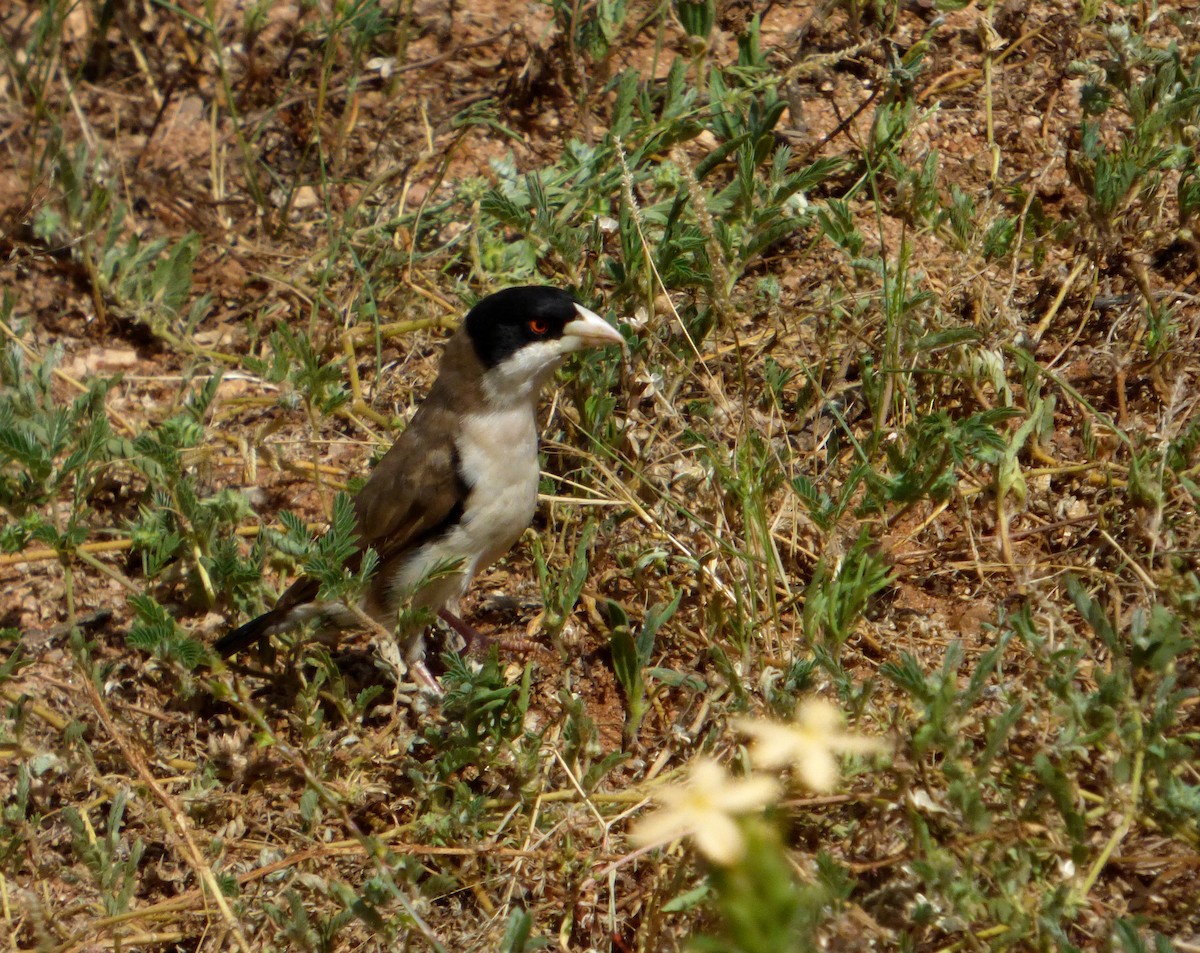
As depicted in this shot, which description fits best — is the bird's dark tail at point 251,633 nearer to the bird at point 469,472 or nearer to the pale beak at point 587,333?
the bird at point 469,472

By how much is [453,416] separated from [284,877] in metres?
1.71

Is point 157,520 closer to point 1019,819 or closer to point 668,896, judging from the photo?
point 668,896

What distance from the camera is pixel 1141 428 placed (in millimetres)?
4520

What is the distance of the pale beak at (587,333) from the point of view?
4.64 metres

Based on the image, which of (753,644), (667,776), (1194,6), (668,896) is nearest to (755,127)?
(1194,6)

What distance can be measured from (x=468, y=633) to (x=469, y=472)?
632mm

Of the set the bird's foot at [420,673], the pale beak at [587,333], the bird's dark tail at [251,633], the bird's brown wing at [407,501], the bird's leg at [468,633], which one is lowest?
the bird's foot at [420,673]

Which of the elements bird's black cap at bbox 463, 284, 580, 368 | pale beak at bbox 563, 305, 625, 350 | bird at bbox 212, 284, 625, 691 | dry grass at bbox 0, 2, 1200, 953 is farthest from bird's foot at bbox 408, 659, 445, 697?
pale beak at bbox 563, 305, 625, 350

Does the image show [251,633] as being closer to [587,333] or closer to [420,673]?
[420,673]

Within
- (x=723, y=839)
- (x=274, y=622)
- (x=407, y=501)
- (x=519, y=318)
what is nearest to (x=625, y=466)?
(x=519, y=318)

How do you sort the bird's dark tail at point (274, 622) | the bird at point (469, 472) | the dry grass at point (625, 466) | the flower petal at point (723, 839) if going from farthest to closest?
the bird at point (469, 472), the bird's dark tail at point (274, 622), the dry grass at point (625, 466), the flower petal at point (723, 839)

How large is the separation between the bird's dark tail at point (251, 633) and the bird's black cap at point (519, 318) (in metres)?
1.15

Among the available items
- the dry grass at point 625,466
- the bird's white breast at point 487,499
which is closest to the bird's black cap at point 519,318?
the bird's white breast at point 487,499

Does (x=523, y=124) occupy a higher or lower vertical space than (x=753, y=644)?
higher
